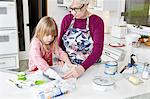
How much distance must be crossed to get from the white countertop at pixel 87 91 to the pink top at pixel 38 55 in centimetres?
20

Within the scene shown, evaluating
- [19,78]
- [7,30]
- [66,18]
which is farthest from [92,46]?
[7,30]

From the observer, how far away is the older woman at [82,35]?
1.57m

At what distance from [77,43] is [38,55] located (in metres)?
0.36

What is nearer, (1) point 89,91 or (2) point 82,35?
(1) point 89,91

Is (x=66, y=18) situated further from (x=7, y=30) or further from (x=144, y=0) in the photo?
(x=7, y=30)

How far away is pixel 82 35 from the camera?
5.59 feet

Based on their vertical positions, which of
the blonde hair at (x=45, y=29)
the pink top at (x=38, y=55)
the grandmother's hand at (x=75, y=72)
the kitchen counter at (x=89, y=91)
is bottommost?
the kitchen counter at (x=89, y=91)

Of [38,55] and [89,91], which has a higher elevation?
[38,55]

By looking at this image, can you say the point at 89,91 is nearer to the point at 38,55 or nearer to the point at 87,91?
the point at 87,91

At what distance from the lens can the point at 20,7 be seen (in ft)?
13.3

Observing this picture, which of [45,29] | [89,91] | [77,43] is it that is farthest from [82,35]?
[89,91]

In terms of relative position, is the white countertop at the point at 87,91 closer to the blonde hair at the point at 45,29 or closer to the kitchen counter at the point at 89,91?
the kitchen counter at the point at 89,91

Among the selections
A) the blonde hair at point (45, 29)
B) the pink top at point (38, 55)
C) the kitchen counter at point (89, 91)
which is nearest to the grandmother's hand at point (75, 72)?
the kitchen counter at point (89, 91)

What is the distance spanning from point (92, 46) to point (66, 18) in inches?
13.0
